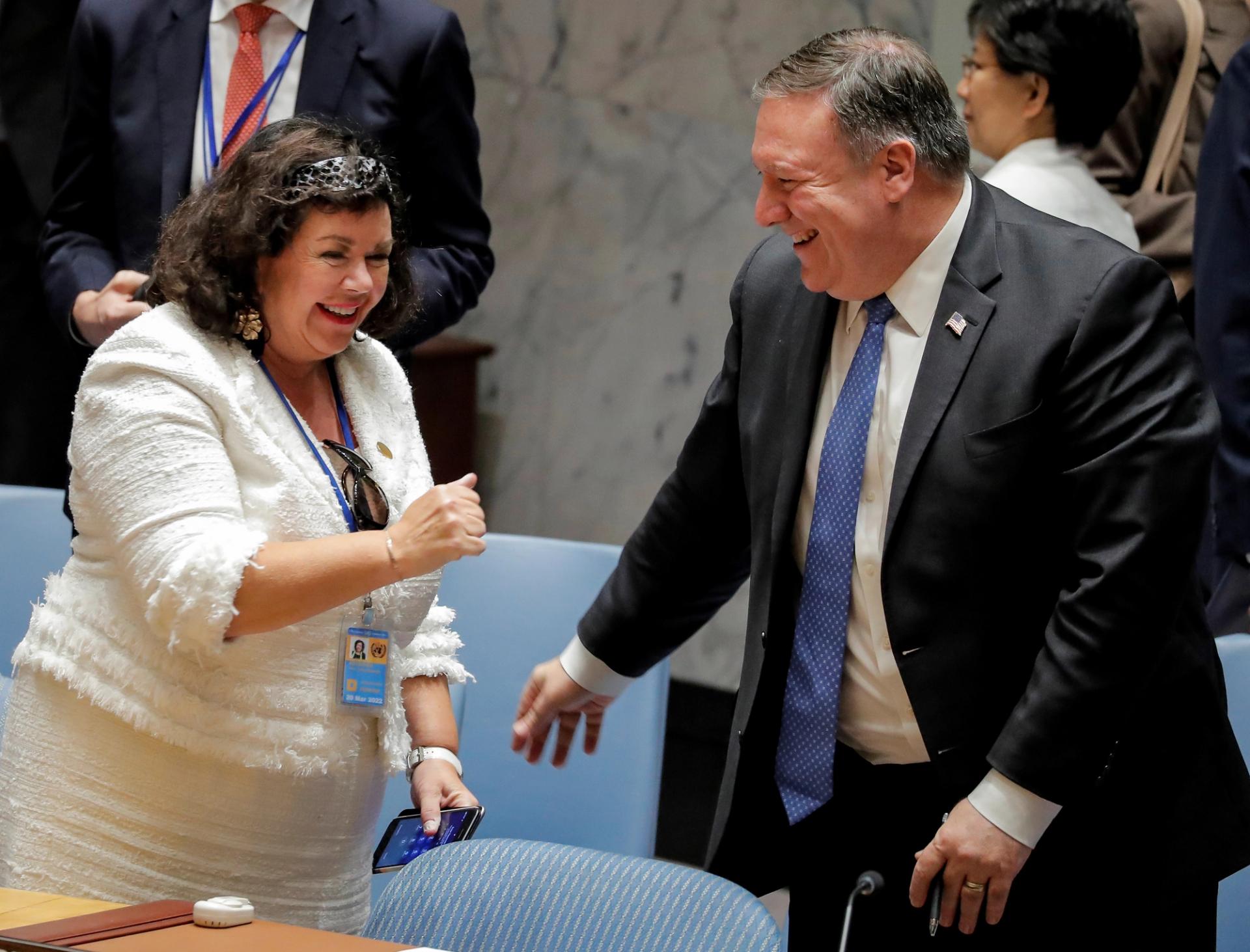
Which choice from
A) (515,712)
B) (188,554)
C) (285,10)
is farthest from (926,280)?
(285,10)

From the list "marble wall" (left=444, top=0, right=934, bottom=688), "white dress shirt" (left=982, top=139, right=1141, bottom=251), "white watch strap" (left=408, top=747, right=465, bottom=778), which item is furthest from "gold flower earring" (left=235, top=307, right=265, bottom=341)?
"marble wall" (left=444, top=0, right=934, bottom=688)

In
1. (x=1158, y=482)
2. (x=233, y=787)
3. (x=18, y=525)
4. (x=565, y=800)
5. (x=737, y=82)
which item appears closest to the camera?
(x=1158, y=482)

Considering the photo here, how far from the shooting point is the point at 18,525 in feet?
10.2

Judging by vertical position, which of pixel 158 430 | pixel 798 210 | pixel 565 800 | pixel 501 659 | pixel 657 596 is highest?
pixel 798 210

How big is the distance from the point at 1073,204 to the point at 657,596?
3.85 feet

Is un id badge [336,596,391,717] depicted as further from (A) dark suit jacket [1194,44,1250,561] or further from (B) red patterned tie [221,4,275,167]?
(A) dark suit jacket [1194,44,1250,561]

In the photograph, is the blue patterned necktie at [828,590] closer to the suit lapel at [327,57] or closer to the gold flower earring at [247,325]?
the gold flower earring at [247,325]

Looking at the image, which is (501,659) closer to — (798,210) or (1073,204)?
(798,210)

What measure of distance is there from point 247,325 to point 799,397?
76cm

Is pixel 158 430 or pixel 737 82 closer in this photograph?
pixel 158 430

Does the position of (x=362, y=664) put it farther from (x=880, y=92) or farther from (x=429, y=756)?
(x=880, y=92)

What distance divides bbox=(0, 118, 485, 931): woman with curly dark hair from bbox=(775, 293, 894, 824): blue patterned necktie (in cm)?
47

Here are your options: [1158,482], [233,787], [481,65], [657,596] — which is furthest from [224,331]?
[481,65]

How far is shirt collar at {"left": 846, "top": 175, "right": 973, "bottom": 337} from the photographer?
2186 millimetres
